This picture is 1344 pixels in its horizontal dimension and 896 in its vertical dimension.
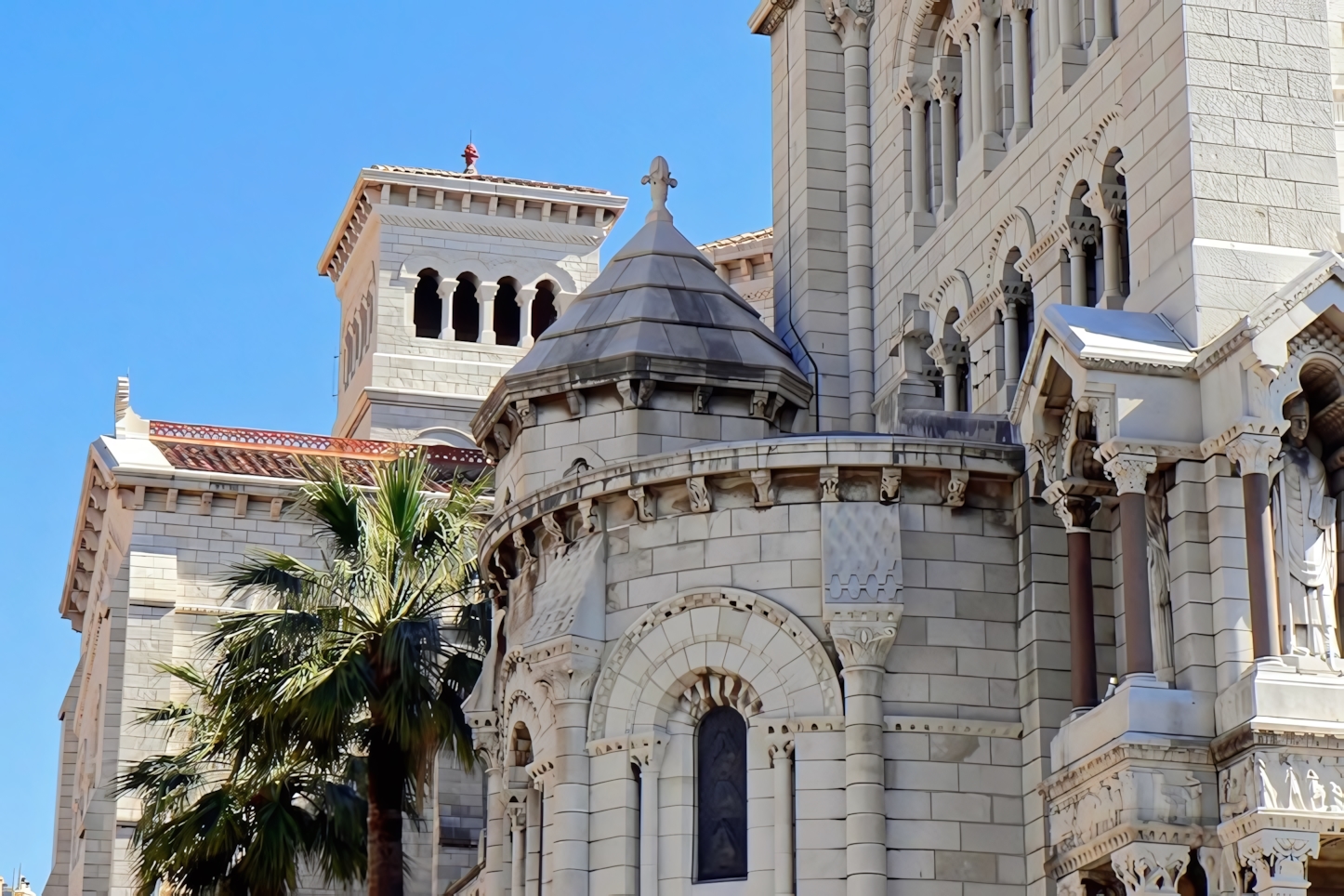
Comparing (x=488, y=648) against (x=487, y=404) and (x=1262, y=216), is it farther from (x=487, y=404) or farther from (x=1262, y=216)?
(x=1262, y=216)

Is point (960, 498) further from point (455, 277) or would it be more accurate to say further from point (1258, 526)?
point (455, 277)

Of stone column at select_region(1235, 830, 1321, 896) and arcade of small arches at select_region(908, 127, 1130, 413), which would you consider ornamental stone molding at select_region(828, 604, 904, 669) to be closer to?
arcade of small arches at select_region(908, 127, 1130, 413)

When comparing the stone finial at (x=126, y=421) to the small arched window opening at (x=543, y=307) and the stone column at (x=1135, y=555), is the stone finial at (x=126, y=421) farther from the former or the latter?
the stone column at (x=1135, y=555)

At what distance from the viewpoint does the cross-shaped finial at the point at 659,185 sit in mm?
31359

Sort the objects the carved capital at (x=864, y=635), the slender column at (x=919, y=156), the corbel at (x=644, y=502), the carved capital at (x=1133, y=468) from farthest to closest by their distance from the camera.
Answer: the slender column at (x=919, y=156) → the corbel at (x=644, y=502) → the carved capital at (x=864, y=635) → the carved capital at (x=1133, y=468)

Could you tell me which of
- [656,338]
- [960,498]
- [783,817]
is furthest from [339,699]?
[960,498]

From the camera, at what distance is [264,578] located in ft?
103

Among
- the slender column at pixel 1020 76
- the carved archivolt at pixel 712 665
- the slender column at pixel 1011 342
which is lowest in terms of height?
the carved archivolt at pixel 712 665

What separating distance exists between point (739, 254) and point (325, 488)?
2175 cm

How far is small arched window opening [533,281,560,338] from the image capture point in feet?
191

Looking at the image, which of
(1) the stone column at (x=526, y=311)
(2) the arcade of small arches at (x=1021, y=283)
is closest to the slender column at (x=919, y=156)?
(2) the arcade of small arches at (x=1021, y=283)

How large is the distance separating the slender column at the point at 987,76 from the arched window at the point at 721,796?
8.20m

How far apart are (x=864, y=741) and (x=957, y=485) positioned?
2.79 metres

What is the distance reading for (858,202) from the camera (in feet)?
104
